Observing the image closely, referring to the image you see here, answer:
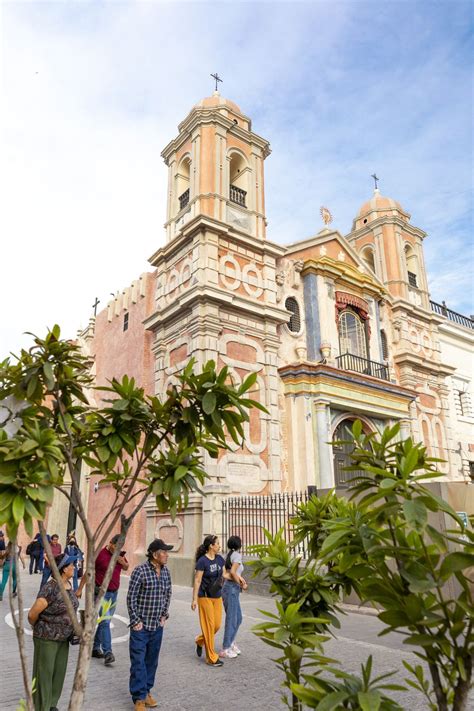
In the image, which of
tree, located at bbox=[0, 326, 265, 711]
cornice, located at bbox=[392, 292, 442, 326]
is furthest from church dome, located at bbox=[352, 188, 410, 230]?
tree, located at bbox=[0, 326, 265, 711]

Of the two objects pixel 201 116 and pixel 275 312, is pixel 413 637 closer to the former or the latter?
pixel 275 312

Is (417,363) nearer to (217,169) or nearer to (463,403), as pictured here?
(463,403)

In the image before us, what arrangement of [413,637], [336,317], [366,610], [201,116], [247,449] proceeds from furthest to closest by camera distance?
1. [336,317]
2. [201,116]
3. [247,449]
4. [366,610]
5. [413,637]

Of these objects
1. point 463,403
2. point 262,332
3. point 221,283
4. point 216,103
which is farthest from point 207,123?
point 463,403

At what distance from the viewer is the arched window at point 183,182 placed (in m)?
18.5

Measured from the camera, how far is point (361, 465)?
224 cm

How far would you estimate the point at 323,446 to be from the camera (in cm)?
1558

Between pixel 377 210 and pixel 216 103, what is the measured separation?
936 centimetres

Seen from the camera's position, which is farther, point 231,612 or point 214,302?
point 214,302

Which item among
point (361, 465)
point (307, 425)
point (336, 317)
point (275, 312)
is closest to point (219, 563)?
point (361, 465)

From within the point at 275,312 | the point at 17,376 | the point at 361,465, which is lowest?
the point at 361,465

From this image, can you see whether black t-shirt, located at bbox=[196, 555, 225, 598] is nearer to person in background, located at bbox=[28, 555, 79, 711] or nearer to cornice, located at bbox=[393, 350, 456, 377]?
person in background, located at bbox=[28, 555, 79, 711]

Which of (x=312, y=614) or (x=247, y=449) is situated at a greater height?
(x=247, y=449)

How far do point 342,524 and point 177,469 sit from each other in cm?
125
